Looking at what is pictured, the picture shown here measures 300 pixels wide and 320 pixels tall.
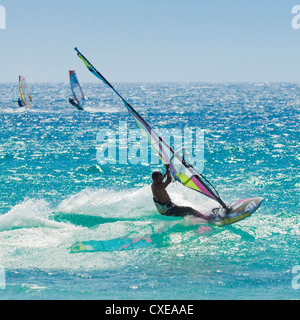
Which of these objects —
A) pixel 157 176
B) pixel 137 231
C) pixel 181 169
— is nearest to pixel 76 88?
pixel 137 231

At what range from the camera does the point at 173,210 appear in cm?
1120

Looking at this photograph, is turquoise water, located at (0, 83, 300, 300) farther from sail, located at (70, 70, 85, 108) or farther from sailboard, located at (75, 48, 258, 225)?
sail, located at (70, 70, 85, 108)

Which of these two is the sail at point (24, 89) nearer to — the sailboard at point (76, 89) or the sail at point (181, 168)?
the sailboard at point (76, 89)

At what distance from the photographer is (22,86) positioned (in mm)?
30812

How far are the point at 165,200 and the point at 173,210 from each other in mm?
413

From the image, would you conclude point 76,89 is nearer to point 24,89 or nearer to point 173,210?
point 24,89

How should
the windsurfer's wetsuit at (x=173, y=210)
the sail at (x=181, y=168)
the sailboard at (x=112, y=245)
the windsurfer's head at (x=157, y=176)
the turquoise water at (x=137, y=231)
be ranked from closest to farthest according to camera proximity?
the turquoise water at (x=137, y=231) → the sailboard at (x=112, y=245) → the windsurfer's head at (x=157, y=176) → the sail at (x=181, y=168) → the windsurfer's wetsuit at (x=173, y=210)

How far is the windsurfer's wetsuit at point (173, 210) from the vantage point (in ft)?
36.4

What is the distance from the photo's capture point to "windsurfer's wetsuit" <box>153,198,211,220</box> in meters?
11.1

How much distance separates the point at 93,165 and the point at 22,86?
511 inches

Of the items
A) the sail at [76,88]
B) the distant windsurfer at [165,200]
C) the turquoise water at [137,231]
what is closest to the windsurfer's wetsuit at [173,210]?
the distant windsurfer at [165,200]

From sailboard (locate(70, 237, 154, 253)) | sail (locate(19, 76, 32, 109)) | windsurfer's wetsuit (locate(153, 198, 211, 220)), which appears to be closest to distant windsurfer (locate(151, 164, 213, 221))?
windsurfer's wetsuit (locate(153, 198, 211, 220))

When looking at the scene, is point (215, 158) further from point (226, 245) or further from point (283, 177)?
point (226, 245)
